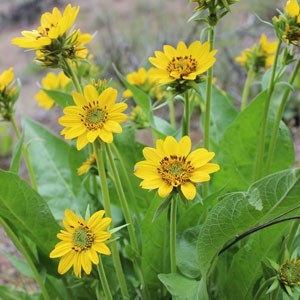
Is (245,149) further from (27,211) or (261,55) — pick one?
(27,211)

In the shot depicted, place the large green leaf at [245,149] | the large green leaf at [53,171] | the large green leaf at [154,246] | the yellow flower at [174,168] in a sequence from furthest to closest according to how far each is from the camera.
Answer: the large green leaf at [53,171], the large green leaf at [245,149], the large green leaf at [154,246], the yellow flower at [174,168]

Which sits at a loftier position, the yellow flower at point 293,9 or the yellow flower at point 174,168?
the yellow flower at point 293,9

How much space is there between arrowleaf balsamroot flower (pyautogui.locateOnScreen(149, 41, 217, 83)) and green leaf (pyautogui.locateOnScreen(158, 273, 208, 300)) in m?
0.37

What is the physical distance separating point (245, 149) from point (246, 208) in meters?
0.41

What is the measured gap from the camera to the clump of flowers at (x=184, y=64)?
84 cm

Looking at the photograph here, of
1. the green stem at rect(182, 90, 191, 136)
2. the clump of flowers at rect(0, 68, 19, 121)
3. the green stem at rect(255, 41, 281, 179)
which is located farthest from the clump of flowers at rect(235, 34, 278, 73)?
the clump of flowers at rect(0, 68, 19, 121)

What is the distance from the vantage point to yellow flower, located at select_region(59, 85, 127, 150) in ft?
2.56

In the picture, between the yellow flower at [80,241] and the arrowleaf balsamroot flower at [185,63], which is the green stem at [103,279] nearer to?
the yellow flower at [80,241]

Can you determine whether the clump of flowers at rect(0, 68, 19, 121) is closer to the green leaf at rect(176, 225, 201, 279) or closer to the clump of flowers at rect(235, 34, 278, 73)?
the green leaf at rect(176, 225, 201, 279)

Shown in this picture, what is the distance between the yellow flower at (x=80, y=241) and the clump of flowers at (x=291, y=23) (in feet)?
1.52

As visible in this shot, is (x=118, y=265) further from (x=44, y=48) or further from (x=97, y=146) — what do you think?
(x=44, y=48)

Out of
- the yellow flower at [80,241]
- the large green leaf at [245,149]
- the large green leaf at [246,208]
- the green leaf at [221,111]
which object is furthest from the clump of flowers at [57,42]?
the green leaf at [221,111]

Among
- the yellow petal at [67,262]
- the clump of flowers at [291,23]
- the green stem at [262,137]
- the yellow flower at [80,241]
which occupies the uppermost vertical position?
the clump of flowers at [291,23]

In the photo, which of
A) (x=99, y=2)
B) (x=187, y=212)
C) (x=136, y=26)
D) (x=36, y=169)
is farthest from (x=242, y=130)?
(x=99, y=2)
